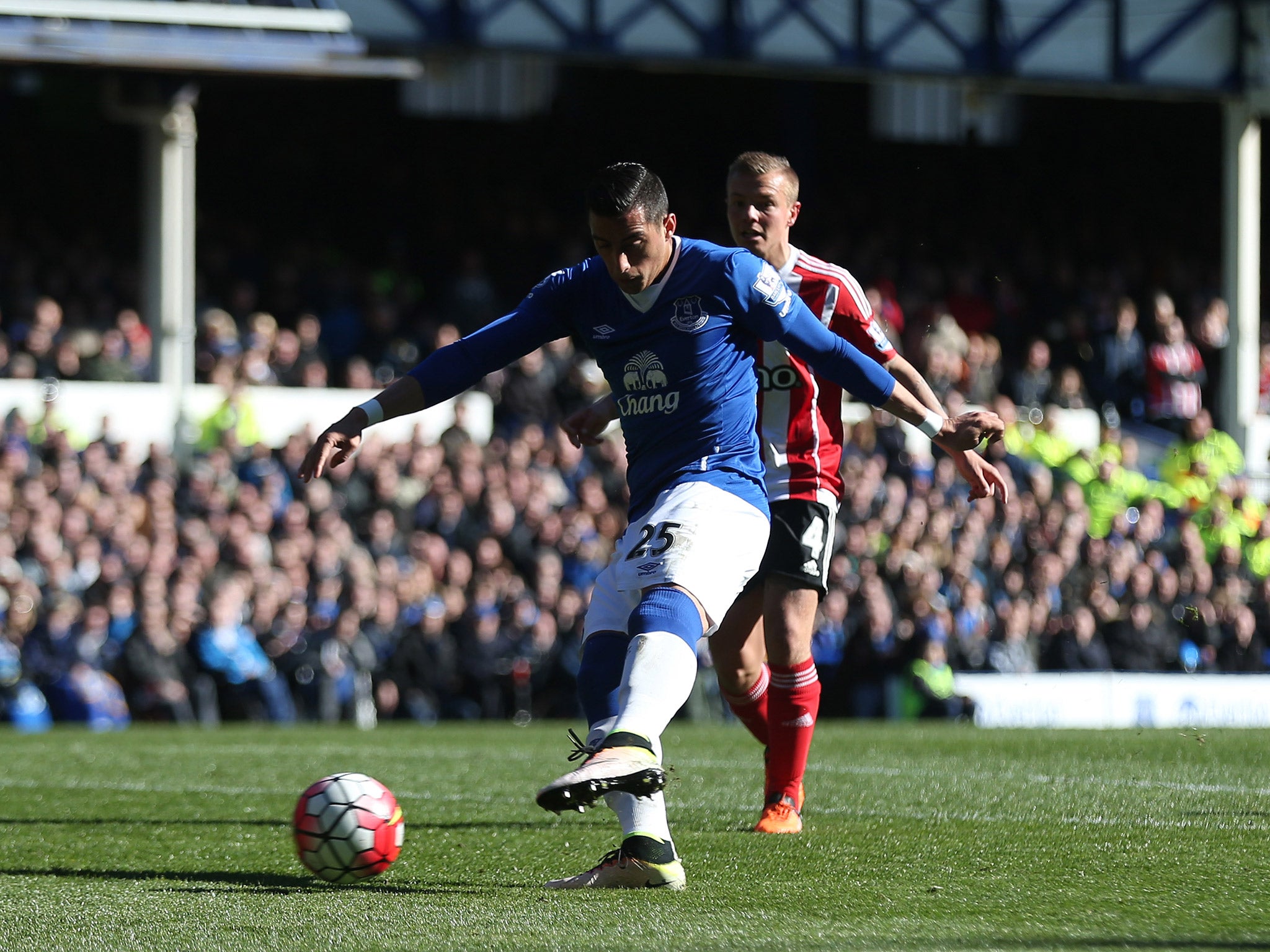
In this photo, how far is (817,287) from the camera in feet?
22.8

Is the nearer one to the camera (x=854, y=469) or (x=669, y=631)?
(x=669, y=631)

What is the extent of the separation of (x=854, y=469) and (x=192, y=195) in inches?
330

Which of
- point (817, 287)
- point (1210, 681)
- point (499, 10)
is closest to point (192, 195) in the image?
point (499, 10)

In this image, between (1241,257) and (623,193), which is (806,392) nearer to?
(623,193)

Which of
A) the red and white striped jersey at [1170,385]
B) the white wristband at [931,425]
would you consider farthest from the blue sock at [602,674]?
the red and white striped jersey at [1170,385]

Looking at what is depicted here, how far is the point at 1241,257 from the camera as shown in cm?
2538

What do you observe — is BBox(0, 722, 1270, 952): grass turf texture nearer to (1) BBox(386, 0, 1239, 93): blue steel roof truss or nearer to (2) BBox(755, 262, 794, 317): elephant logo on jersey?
(2) BBox(755, 262, 794, 317): elephant logo on jersey

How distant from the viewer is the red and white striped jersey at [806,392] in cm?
693

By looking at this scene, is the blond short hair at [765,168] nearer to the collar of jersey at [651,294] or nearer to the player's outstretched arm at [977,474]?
the player's outstretched arm at [977,474]

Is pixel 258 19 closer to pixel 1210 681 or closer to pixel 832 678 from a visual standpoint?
pixel 832 678

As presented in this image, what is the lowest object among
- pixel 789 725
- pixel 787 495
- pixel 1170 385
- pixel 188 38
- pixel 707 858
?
pixel 707 858

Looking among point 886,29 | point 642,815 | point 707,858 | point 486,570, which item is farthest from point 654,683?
A: point 886,29

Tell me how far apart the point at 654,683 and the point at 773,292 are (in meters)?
1.29

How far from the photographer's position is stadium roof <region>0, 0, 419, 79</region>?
19328 mm
